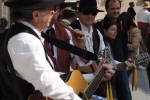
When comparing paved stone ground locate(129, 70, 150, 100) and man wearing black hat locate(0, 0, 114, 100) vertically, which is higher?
man wearing black hat locate(0, 0, 114, 100)

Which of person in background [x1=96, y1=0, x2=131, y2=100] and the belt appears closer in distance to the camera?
person in background [x1=96, y1=0, x2=131, y2=100]

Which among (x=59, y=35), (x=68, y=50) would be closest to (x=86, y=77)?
(x=68, y=50)

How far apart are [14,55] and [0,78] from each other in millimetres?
365

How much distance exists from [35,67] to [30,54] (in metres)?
0.07

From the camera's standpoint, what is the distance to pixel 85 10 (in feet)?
10.8

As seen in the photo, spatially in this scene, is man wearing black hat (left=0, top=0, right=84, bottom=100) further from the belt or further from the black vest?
the belt

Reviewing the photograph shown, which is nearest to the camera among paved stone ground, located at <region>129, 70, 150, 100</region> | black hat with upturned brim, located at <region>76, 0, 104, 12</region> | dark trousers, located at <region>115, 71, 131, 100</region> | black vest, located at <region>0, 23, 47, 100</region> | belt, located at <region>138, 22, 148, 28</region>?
black vest, located at <region>0, 23, 47, 100</region>

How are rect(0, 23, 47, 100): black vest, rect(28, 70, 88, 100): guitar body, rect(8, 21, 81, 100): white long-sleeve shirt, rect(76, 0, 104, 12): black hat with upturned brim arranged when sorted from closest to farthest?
1. rect(8, 21, 81, 100): white long-sleeve shirt
2. rect(0, 23, 47, 100): black vest
3. rect(28, 70, 88, 100): guitar body
4. rect(76, 0, 104, 12): black hat with upturned brim

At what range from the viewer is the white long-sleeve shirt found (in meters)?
1.58

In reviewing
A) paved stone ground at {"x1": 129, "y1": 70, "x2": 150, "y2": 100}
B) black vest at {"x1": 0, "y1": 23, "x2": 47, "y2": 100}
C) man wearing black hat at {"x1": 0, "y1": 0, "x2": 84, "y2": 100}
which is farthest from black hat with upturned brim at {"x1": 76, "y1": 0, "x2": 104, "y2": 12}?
paved stone ground at {"x1": 129, "y1": 70, "x2": 150, "y2": 100}

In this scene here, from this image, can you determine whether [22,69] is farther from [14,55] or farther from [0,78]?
[0,78]

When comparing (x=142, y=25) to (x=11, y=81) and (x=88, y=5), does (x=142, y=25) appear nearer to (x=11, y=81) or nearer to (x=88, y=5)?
(x=88, y=5)

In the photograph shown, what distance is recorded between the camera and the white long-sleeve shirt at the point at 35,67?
1576 millimetres

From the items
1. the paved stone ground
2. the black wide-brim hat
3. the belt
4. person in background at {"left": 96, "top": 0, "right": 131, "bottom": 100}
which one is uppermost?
the black wide-brim hat
